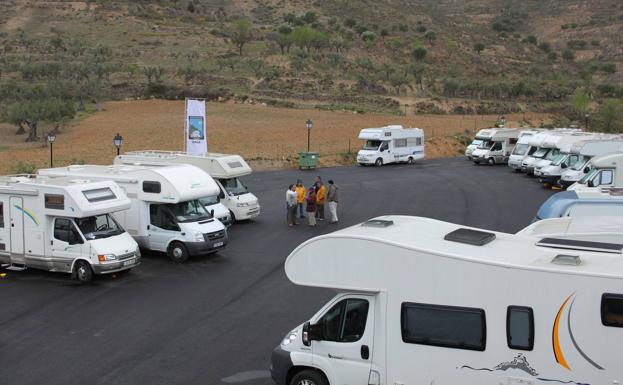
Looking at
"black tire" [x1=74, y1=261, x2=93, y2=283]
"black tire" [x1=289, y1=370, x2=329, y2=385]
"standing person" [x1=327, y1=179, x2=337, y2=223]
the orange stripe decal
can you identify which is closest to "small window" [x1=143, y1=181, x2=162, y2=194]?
"black tire" [x1=74, y1=261, x2=93, y2=283]

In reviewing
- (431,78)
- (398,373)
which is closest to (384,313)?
(398,373)

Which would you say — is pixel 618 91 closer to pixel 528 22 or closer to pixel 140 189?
pixel 528 22

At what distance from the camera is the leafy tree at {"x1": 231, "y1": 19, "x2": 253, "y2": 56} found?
94.4 metres

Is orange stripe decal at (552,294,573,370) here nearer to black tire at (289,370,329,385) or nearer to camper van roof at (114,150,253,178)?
black tire at (289,370,329,385)

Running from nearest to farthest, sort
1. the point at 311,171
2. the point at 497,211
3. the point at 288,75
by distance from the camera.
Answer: the point at 497,211, the point at 311,171, the point at 288,75

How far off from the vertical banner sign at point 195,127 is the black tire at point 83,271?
1495 centimetres

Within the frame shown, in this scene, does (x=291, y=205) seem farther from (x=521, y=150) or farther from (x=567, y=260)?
(x=521, y=150)

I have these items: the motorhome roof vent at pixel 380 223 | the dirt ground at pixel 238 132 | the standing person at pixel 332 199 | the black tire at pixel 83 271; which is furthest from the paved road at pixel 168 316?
the dirt ground at pixel 238 132

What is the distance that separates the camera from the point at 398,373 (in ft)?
28.4

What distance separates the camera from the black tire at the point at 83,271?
1728cm

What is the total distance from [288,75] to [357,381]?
74.5 metres

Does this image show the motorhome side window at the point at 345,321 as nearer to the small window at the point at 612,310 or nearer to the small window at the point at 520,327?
the small window at the point at 520,327

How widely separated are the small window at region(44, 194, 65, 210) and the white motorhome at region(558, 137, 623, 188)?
2277 cm

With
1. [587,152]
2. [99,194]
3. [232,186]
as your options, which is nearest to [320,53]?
[587,152]
